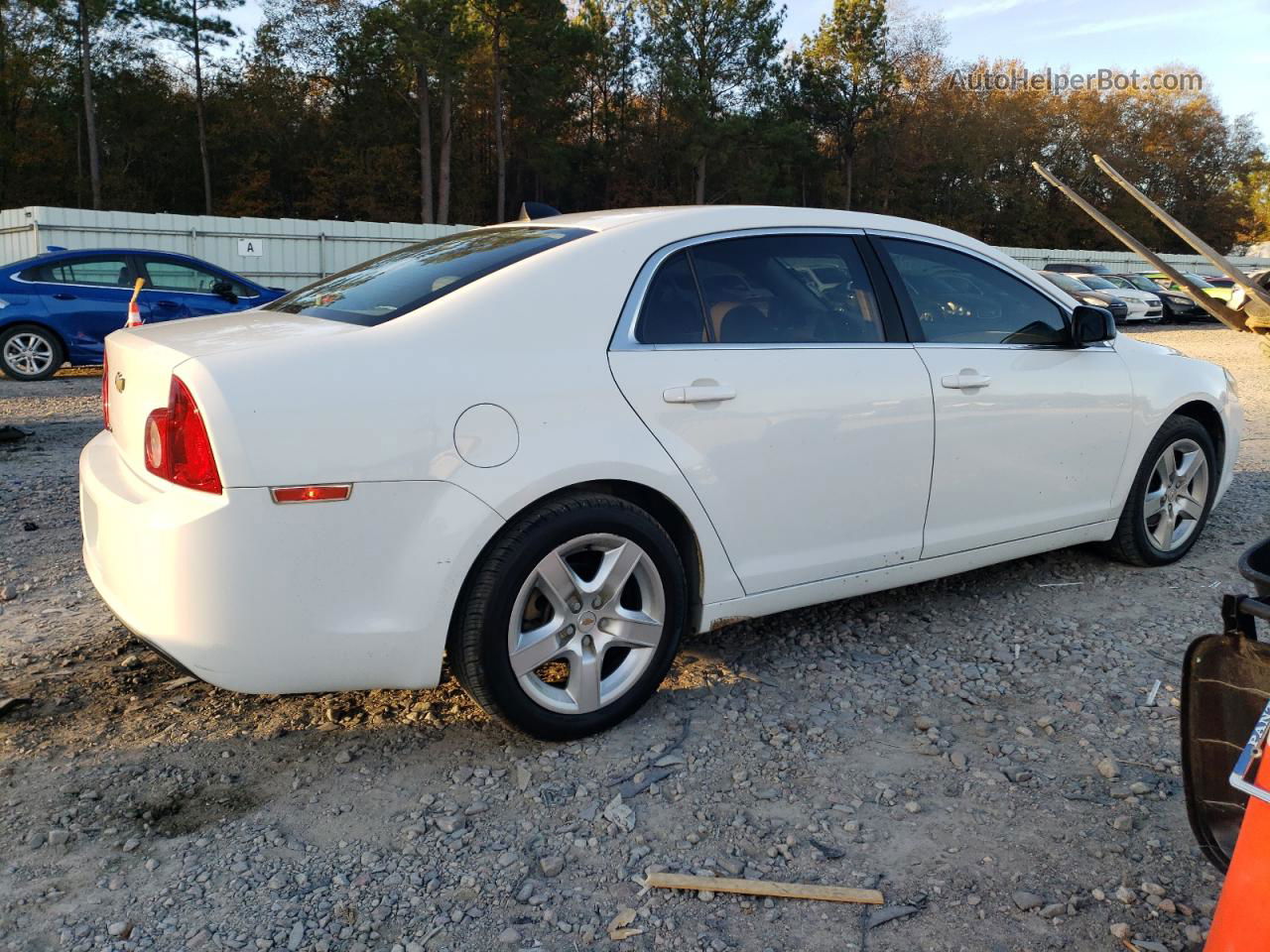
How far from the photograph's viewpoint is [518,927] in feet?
7.70

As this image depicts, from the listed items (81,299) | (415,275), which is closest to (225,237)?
(81,299)

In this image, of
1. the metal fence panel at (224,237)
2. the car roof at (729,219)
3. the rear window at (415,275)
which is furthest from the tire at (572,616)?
the metal fence panel at (224,237)

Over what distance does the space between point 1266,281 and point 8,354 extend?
12.9 meters

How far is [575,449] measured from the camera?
9.61 ft

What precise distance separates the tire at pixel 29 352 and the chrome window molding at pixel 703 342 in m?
11.1

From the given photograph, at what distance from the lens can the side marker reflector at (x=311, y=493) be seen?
2576 mm

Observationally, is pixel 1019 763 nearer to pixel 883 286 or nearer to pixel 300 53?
pixel 883 286

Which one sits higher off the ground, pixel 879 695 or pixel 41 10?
pixel 41 10

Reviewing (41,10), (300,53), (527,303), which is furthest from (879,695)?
(300,53)

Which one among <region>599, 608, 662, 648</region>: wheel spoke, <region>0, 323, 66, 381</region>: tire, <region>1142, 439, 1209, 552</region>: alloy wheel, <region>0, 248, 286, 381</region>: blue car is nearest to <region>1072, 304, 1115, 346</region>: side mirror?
<region>1142, 439, 1209, 552</region>: alloy wheel

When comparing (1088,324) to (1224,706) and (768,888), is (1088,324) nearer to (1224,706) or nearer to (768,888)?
(1224,706)

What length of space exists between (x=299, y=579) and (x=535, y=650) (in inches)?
27.5

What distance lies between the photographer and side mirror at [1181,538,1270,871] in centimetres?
184

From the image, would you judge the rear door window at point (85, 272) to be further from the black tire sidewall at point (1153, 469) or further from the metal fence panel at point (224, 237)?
the black tire sidewall at point (1153, 469)
